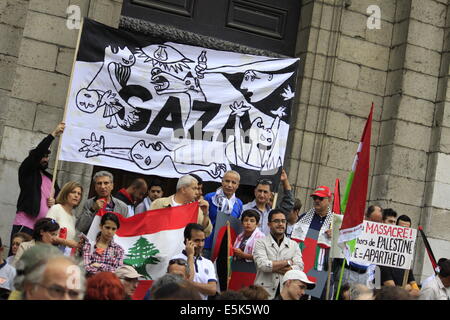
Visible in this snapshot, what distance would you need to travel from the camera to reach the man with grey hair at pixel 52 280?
495cm

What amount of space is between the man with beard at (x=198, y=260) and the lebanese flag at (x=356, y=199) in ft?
4.76

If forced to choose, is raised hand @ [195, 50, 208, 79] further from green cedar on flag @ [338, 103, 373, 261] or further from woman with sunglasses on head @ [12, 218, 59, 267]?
woman with sunglasses on head @ [12, 218, 59, 267]

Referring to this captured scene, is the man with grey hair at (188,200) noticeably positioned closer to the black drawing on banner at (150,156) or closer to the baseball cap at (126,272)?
the black drawing on banner at (150,156)

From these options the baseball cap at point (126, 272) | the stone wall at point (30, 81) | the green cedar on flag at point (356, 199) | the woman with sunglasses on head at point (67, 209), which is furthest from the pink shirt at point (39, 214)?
the green cedar on flag at point (356, 199)

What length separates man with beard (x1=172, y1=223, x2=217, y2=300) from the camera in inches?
358

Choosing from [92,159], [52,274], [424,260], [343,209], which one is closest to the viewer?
[52,274]

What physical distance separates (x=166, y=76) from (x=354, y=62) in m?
3.66

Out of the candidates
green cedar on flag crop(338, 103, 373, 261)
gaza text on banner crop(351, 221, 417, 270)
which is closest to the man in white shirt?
gaza text on banner crop(351, 221, 417, 270)

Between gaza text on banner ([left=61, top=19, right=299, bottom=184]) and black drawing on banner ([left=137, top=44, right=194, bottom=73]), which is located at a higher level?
black drawing on banner ([left=137, top=44, right=194, bottom=73])

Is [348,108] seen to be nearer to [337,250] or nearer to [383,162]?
[383,162]

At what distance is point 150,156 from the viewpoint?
37.9 ft

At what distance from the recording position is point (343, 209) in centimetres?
1002

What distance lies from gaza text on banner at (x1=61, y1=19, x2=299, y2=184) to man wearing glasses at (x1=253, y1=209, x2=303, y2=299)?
196 centimetres
